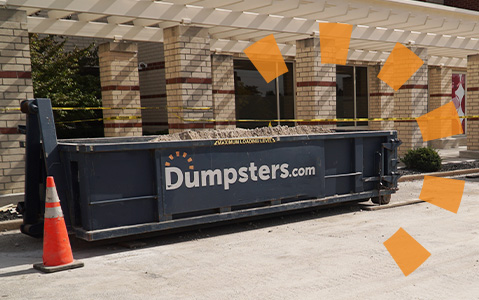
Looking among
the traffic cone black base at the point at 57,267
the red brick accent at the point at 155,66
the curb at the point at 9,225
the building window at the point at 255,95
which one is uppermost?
the red brick accent at the point at 155,66

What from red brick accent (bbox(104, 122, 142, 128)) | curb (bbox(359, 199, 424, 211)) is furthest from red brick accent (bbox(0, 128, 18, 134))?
curb (bbox(359, 199, 424, 211))

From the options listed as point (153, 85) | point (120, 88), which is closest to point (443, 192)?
point (120, 88)

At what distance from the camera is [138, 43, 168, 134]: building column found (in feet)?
63.7

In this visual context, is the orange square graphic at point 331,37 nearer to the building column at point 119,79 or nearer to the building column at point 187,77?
the building column at point 187,77

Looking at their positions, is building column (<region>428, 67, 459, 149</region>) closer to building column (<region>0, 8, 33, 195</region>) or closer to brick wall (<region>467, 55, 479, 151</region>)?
brick wall (<region>467, 55, 479, 151</region>)

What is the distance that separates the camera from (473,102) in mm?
19781

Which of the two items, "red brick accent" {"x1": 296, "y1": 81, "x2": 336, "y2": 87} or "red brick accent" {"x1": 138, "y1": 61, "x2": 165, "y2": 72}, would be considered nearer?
"red brick accent" {"x1": 296, "y1": 81, "x2": 336, "y2": 87}

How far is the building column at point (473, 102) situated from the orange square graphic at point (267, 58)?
713 cm

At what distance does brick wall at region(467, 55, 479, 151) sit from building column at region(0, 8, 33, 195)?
16.0m

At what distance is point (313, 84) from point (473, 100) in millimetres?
8398

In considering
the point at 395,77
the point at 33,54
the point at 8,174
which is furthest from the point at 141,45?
the point at 8,174

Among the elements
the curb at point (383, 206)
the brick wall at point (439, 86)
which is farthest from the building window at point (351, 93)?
the curb at point (383, 206)

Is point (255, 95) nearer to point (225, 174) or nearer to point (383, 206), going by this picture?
point (383, 206)

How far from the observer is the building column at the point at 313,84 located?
14781mm
